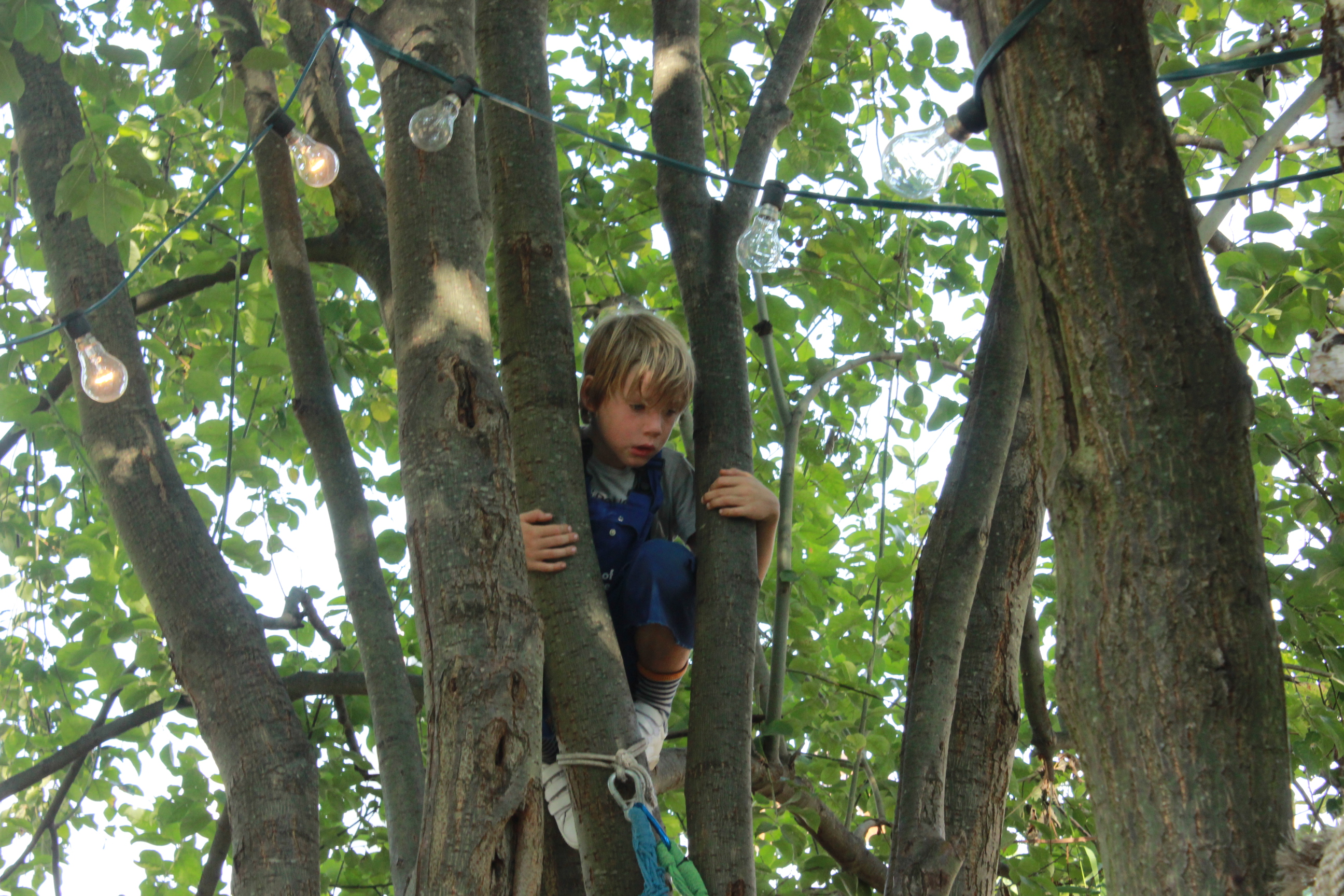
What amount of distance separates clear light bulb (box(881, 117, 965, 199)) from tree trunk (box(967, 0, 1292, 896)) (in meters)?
0.58

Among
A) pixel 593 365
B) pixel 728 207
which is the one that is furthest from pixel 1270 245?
pixel 593 365

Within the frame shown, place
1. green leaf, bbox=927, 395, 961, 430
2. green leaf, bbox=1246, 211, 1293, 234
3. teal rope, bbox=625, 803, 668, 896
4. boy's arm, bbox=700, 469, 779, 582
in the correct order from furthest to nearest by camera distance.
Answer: green leaf, bbox=927, 395, 961, 430 → green leaf, bbox=1246, 211, 1293, 234 → boy's arm, bbox=700, 469, 779, 582 → teal rope, bbox=625, 803, 668, 896

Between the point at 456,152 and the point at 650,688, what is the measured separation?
3.92 ft

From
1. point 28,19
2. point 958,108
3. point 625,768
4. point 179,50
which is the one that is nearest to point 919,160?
point 958,108

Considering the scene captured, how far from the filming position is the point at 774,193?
7.35ft

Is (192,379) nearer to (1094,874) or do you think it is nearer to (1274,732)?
(1274,732)

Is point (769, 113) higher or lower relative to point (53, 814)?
higher

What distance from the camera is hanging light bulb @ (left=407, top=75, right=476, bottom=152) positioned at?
1.89 metres

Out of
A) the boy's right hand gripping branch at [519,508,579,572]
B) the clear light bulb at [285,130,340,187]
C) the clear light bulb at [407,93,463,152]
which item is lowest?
the boy's right hand gripping branch at [519,508,579,572]

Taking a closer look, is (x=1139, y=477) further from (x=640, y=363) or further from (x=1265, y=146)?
(x=1265, y=146)

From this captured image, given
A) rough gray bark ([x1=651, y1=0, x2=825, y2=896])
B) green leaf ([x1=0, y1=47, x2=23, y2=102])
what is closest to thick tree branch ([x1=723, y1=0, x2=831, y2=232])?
rough gray bark ([x1=651, y1=0, x2=825, y2=896])

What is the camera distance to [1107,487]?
1.10 m

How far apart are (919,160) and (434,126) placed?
838 mm

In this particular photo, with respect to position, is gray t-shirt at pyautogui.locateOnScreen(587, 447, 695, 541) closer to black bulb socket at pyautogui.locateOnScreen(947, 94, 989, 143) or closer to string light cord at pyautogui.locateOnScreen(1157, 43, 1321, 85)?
black bulb socket at pyautogui.locateOnScreen(947, 94, 989, 143)
